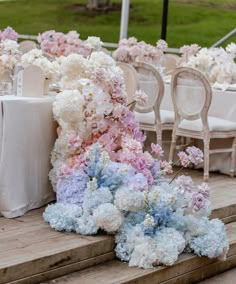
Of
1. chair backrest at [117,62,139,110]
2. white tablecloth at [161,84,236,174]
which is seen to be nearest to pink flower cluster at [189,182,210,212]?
chair backrest at [117,62,139,110]

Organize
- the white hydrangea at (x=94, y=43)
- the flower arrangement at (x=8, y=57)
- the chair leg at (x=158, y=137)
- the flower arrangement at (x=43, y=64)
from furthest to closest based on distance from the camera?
the chair leg at (x=158, y=137)
the white hydrangea at (x=94, y=43)
the flower arrangement at (x=8, y=57)
the flower arrangement at (x=43, y=64)

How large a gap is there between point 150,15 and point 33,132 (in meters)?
10.8

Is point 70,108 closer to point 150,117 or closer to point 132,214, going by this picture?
point 132,214

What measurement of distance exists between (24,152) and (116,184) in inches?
25.6

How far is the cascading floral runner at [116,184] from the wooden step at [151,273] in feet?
0.20

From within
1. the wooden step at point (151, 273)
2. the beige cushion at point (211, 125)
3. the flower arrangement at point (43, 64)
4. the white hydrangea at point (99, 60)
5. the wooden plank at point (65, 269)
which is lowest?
the wooden step at point (151, 273)

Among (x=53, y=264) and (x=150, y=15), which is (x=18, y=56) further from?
(x=150, y=15)

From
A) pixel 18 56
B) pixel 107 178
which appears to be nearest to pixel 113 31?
pixel 18 56

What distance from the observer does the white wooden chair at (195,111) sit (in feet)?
18.0

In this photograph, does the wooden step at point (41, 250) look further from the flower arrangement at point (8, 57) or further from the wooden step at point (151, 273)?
the flower arrangement at point (8, 57)

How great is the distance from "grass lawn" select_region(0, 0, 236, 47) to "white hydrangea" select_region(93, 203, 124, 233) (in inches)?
415

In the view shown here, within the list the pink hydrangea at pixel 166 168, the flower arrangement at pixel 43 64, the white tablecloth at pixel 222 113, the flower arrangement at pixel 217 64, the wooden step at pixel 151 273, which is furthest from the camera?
the flower arrangement at pixel 217 64

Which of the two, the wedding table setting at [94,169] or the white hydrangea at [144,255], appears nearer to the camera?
the white hydrangea at [144,255]

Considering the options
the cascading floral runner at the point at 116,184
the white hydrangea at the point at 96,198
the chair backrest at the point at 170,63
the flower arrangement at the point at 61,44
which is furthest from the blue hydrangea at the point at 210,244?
the chair backrest at the point at 170,63
